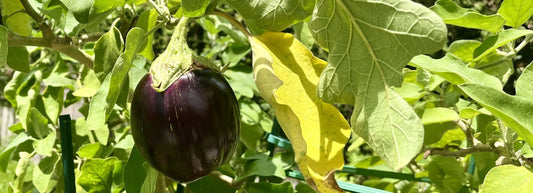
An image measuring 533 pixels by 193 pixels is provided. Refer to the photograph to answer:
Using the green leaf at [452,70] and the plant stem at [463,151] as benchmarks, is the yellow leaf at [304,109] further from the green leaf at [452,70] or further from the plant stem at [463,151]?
the plant stem at [463,151]

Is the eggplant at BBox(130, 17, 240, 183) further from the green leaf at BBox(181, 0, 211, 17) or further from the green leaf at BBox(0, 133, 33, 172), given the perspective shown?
the green leaf at BBox(0, 133, 33, 172)

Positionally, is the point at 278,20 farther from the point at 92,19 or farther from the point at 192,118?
the point at 92,19

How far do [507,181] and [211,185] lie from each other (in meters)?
0.34

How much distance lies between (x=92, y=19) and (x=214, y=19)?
20.4 inches

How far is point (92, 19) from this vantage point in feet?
1.79

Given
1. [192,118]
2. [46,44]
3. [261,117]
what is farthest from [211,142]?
[261,117]

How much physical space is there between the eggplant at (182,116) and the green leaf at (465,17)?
0.81 feet

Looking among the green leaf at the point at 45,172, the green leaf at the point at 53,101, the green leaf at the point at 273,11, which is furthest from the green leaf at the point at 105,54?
the green leaf at the point at 53,101

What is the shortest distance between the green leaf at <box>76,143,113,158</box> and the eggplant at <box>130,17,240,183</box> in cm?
32

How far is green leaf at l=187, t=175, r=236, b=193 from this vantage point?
70 centimetres

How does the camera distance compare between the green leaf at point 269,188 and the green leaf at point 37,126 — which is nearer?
the green leaf at point 269,188

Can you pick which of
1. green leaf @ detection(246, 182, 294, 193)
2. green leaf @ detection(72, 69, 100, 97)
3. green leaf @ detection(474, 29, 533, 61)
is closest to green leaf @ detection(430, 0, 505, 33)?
green leaf @ detection(474, 29, 533, 61)

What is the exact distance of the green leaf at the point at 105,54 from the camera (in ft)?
1.56

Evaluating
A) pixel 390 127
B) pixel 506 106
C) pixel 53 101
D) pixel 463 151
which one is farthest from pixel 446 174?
pixel 53 101
